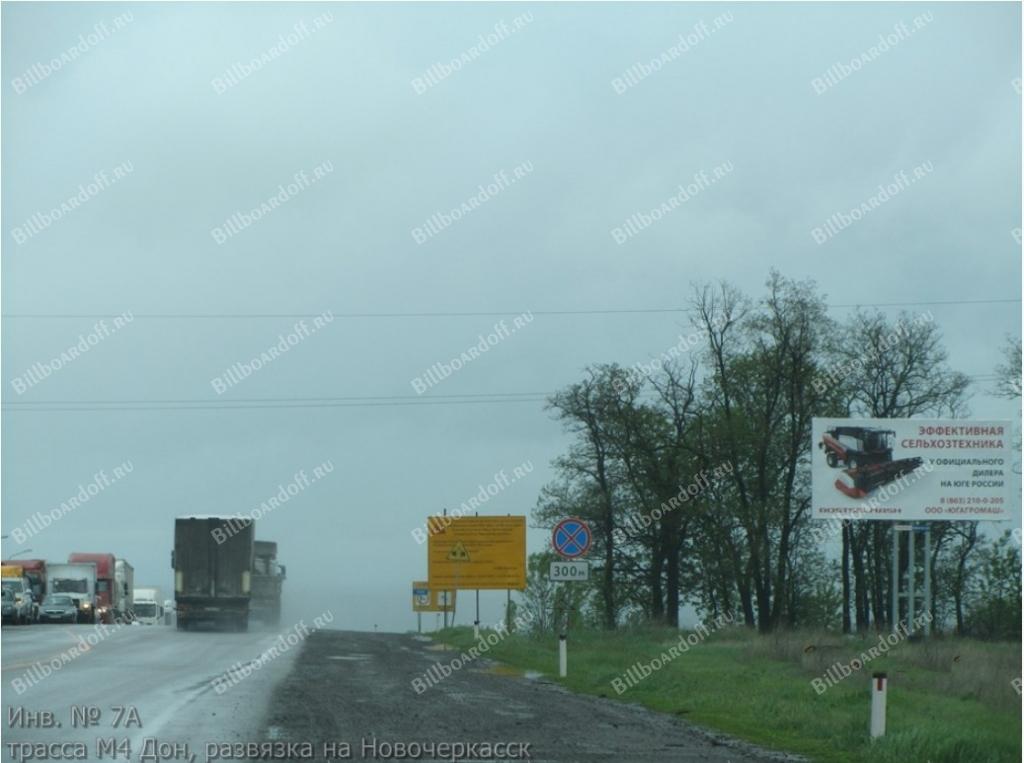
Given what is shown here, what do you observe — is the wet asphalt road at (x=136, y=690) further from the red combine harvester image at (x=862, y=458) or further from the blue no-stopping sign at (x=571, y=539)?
the red combine harvester image at (x=862, y=458)

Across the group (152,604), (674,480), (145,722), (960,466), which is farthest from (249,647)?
(152,604)

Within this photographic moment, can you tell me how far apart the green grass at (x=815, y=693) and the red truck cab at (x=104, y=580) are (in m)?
38.4

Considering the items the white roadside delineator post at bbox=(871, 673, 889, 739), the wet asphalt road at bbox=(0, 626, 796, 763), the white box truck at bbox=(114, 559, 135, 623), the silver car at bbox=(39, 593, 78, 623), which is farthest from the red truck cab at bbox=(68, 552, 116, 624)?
the white roadside delineator post at bbox=(871, 673, 889, 739)

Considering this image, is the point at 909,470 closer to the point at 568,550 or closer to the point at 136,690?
the point at 568,550

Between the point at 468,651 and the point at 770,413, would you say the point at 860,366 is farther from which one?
the point at 468,651

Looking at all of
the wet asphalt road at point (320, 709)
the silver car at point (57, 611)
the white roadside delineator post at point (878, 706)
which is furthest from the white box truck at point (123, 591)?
the white roadside delineator post at point (878, 706)

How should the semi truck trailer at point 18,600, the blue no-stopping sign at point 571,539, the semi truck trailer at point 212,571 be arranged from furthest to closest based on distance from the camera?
the semi truck trailer at point 18,600
the semi truck trailer at point 212,571
the blue no-stopping sign at point 571,539

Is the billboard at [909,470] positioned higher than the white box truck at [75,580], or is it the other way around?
the billboard at [909,470]

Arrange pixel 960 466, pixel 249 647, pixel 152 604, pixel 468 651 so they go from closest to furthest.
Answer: pixel 249 647, pixel 468 651, pixel 960 466, pixel 152 604

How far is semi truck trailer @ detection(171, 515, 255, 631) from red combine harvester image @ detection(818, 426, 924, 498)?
2000 centimetres

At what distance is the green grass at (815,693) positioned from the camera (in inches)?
624

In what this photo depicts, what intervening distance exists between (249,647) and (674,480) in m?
31.0

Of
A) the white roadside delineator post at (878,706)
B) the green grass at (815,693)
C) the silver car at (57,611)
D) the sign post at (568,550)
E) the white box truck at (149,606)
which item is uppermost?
the sign post at (568,550)

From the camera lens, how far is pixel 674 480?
6331 centimetres
